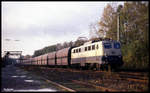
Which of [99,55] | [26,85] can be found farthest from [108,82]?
[99,55]

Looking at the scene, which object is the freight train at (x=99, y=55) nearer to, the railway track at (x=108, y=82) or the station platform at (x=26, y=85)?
the railway track at (x=108, y=82)

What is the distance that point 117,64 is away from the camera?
84.2ft

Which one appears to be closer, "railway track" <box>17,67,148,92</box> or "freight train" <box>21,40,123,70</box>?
"railway track" <box>17,67,148,92</box>

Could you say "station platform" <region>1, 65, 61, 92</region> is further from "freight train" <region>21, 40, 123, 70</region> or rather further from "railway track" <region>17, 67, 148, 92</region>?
"freight train" <region>21, 40, 123, 70</region>

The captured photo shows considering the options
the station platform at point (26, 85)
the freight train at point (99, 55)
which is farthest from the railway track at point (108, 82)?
the freight train at point (99, 55)

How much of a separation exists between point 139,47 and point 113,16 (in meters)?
18.5

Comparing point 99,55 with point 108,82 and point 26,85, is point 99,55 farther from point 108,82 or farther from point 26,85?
point 26,85

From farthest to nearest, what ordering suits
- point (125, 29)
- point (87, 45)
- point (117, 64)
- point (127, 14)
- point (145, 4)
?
1. point (125, 29)
2. point (127, 14)
3. point (87, 45)
4. point (117, 64)
5. point (145, 4)

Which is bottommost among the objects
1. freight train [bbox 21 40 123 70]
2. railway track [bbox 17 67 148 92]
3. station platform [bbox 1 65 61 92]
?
station platform [bbox 1 65 61 92]

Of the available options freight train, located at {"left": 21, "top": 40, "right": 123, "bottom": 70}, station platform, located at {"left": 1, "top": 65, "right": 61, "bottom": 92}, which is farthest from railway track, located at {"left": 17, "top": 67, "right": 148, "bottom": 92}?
freight train, located at {"left": 21, "top": 40, "right": 123, "bottom": 70}

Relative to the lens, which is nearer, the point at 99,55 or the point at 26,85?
the point at 26,85

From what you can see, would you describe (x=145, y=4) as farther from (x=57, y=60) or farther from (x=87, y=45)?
(x=57, y=60)

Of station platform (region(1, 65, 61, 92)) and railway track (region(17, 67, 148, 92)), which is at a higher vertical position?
railway track (region(17, 67, 148, 92))

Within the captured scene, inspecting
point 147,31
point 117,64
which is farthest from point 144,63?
point 147,31
